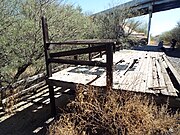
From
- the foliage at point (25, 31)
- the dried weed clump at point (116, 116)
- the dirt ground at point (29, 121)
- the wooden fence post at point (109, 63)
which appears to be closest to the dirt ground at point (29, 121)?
the dirt ground at point (29, 121)

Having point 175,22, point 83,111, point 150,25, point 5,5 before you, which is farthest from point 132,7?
point 83,111

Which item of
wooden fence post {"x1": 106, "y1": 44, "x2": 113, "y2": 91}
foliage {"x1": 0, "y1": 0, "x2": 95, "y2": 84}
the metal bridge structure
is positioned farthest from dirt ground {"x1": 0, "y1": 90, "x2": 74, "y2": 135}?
the metal bridge structure

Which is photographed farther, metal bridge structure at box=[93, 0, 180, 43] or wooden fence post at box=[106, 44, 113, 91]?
metal bridge structure at box=[93, 0, 180, 43]

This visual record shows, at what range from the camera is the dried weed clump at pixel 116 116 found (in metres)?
3.61

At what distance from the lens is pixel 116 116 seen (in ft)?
12.8

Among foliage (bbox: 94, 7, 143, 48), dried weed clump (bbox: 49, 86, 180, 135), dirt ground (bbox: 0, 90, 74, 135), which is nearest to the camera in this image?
dried weed clump (bbox: 49, 86, 180, 135)

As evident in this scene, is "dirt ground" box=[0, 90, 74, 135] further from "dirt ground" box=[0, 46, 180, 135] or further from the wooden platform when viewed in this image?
the wooden platform

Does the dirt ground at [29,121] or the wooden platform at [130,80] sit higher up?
the wooden platform at [130,80]

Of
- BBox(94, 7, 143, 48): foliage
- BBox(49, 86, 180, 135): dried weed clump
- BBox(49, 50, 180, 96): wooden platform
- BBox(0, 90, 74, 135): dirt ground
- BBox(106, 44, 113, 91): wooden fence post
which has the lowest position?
BBox(0, 90, 74, 135): dirt ground

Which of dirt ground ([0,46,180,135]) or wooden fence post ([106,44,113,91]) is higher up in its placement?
wooden fence post ([106,44,113,91])

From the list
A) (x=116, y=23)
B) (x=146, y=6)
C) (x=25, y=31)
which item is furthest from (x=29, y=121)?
(x=146, y=6)

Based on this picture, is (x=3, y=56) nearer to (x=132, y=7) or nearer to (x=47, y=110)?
(x=47, y=110)

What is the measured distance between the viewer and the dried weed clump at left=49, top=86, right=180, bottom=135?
11.8 feet

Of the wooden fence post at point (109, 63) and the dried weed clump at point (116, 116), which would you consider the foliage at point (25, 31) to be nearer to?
the dried weed clump at point (116, 116)
